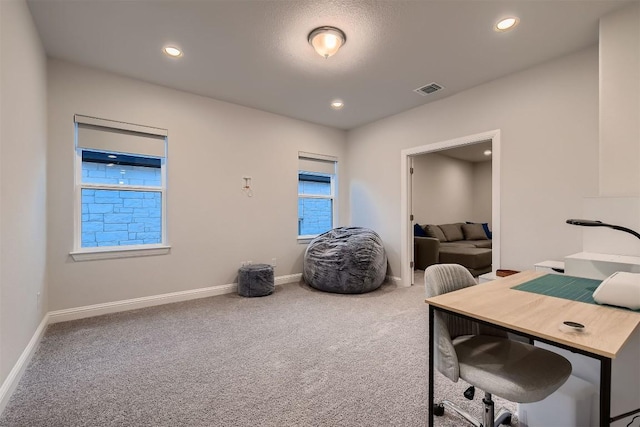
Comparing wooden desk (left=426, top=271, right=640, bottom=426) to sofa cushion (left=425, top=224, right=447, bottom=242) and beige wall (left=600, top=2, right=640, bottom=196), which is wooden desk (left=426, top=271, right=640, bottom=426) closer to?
beige wall (left=600, top=2, right=640, bottom=196)

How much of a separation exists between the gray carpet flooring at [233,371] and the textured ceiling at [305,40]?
270cm

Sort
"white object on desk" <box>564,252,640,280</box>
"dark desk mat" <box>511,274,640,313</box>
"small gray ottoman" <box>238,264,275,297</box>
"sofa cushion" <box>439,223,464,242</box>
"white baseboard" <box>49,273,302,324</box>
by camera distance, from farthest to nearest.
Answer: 1. "sofa cushion" <box>439,223,464,242</box>
2. "small gray ottoman" <box>238,264,275,297</box>
3. "white baseboard" <box>49,273,302,324</box>
4. "white object on desk" <box>564,252,640,280</box>
5. "dark desk mat" <box>511,274,640,313</box>

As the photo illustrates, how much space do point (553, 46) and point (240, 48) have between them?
2947mm

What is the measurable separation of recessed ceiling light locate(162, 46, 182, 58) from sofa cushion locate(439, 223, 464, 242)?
5.94 metres

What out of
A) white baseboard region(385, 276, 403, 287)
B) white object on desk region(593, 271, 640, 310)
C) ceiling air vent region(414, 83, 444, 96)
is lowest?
white baseboard region(385, 276, 403, 287)

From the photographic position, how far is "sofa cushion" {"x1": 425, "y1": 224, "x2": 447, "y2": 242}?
20.0 ft

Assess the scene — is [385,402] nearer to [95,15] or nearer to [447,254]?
[95,15]

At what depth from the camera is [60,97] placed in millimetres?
3002

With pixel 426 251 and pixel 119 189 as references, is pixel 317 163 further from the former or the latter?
pixel 119 189

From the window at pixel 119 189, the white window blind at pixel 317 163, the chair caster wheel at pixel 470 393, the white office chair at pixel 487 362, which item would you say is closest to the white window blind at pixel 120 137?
the window at pixel 119 189

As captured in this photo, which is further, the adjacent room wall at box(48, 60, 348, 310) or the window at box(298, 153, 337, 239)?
the window at box(298, 153, 337, 239)

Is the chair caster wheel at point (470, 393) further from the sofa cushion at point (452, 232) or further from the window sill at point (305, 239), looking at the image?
the sofa cushion at point (452, 232)

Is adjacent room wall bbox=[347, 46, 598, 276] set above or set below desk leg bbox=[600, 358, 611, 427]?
above

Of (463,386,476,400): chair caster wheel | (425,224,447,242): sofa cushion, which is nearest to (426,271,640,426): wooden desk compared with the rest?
(463,386,476,400): chair caster wheel
